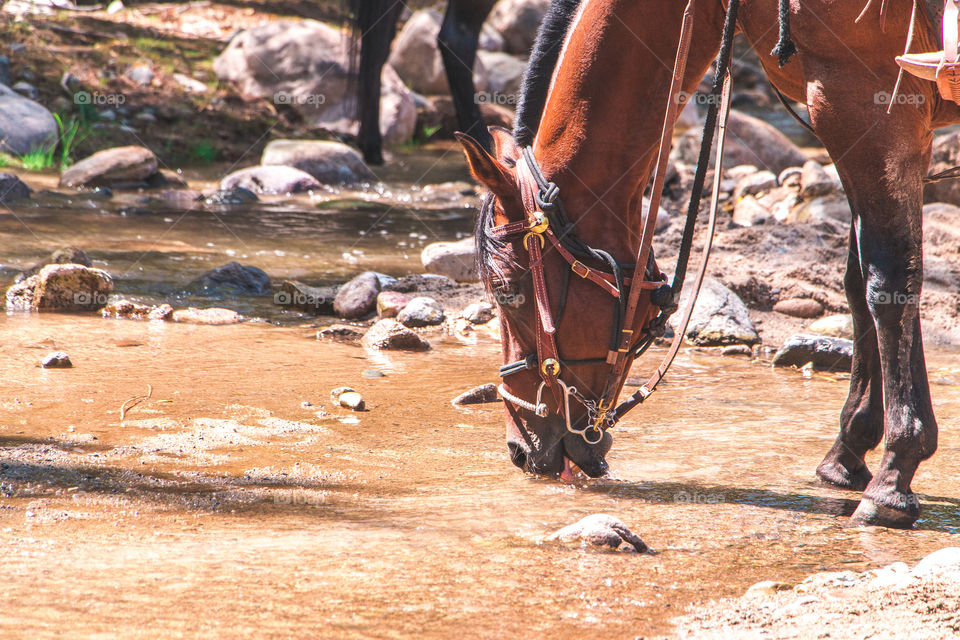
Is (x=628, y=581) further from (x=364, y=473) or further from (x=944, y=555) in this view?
(x=364, y=473)

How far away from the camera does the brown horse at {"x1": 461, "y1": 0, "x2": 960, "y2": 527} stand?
277 centimetres

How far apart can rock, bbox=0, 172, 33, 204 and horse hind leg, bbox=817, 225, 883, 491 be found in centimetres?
767

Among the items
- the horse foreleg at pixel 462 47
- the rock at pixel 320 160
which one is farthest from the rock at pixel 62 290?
the rock at pixel 320 160

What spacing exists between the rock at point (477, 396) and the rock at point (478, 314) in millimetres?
1624

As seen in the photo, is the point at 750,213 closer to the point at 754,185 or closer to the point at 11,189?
the point at 754,185

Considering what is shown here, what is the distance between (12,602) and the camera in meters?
2.02

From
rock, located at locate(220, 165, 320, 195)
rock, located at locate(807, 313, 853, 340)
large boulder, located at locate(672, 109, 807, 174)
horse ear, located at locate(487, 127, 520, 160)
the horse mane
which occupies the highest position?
large boulder, located at locate(672, 109, 807, 174)

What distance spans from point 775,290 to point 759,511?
355 centimetres

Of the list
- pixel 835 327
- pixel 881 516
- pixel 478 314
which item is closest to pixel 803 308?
pixel 835 327

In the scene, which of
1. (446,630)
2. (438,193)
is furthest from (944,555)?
(438,193)

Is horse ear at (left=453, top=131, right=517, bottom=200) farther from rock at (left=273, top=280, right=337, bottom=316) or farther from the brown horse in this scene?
rock at (left=273, top=280, right=337, bottom=316)

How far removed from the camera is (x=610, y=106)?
2.97m

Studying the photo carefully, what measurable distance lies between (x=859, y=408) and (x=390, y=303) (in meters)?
3.37

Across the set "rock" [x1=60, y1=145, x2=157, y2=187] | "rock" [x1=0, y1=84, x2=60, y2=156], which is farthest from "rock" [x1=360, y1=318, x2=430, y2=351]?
"rock" [x1=0, y1=84, x2=60, y2=156]
